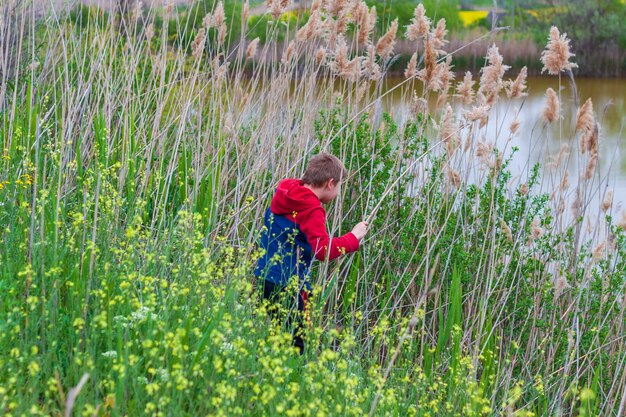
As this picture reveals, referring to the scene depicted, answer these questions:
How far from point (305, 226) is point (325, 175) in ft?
0.74

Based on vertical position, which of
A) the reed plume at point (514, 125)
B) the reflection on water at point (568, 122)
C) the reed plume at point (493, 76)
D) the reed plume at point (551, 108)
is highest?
the reed plume at point (493, 76)

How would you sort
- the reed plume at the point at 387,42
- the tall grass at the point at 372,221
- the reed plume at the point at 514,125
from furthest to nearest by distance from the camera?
the reed plume at the point at 387,42, the reed plume at the point at 514,125, the tall grass at the point at 372,221

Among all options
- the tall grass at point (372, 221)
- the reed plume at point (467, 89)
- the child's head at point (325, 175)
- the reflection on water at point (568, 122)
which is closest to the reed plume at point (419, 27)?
the tall grass at point (372, 221)

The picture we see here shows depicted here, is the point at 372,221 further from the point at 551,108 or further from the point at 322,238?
the point at 551,108

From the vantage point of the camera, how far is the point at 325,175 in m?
3.42

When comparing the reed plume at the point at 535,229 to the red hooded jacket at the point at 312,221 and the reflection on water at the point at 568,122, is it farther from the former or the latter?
the reflection on water at the point at 568,122

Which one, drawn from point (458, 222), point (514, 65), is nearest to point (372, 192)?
point (458, 222)

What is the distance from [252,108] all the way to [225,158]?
0.61 metres

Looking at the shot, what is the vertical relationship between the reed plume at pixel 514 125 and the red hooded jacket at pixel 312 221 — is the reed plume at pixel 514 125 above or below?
above

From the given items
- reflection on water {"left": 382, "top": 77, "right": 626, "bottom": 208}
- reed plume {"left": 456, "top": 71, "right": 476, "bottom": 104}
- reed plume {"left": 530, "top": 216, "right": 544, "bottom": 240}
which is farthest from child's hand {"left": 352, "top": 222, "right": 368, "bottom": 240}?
reflection on water {"left": 382, "top": 77, "right": 626, "bottom": 208}

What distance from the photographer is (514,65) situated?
11.6 metres

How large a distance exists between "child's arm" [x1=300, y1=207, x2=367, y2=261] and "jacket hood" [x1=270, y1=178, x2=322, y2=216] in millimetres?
44

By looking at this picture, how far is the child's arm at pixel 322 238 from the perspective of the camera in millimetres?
3395

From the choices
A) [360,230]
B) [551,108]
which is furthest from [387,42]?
[360,230]
